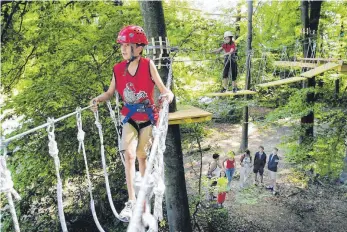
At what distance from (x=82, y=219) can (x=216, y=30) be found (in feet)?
17.7

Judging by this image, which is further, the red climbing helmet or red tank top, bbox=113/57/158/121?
red tank top, bbox=113/57/158/121

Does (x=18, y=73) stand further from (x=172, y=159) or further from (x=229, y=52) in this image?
(x=229, y=52)

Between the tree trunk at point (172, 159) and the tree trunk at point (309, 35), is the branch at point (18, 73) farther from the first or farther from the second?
the tree trunk at point (309, 35)

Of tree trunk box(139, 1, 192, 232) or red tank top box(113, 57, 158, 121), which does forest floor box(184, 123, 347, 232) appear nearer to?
tree trunk box(139, 1, 192, 232)

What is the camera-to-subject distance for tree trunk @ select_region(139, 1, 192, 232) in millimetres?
4168

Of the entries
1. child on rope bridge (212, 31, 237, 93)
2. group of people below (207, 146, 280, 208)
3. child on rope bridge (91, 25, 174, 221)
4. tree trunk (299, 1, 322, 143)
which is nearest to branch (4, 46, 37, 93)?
child on rope bridge (91, 25, 174, 221)

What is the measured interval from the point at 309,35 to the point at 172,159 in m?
6.13

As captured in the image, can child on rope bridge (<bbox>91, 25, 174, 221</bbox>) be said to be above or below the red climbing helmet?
below

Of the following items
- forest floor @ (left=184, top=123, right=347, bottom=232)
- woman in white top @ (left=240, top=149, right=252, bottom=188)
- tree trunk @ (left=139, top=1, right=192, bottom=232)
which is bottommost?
forest floor @ (left=184, top=123, right=347, bottom=232)

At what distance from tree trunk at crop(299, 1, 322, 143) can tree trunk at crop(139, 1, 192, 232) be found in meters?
4.57

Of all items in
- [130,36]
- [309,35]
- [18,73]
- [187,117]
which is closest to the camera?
[130,36]

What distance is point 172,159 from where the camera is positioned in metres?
4.42

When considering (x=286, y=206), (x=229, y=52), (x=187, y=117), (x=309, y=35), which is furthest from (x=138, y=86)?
(x=309, y=35)

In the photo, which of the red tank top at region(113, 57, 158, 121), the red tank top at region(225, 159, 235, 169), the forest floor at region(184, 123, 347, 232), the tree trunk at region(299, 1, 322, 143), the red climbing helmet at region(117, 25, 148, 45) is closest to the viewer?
the red climbing helmet at region(117, 25, 148, 45)
